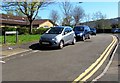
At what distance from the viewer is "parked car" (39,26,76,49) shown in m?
17.7

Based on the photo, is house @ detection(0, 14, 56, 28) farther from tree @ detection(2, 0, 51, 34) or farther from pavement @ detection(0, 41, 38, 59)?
pavement @ detection(0, 41, 38, 59)

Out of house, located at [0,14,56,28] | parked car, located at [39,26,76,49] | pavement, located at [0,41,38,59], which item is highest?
house, located at [0,14,56,28]

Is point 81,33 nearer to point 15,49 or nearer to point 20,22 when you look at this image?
point 15,49

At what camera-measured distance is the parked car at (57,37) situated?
58.0 feet

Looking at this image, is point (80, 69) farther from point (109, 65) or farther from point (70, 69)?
point (109, 65)

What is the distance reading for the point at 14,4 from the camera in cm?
4369

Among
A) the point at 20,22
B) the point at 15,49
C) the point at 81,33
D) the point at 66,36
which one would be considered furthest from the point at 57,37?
the point at 20,22

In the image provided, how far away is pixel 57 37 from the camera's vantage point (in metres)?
18.0

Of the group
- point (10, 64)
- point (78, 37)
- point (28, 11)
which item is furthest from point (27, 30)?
point (10, 64)

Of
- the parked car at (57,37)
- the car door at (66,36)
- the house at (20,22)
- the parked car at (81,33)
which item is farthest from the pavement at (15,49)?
the house at (20,22)

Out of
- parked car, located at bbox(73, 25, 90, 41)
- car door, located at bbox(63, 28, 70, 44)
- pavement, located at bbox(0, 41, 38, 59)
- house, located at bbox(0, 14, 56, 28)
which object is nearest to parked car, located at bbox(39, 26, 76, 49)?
car door, located at bbox(63, 28, 70, 44)

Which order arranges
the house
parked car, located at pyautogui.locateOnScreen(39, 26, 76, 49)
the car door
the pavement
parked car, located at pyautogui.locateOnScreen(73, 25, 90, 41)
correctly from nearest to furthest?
the pavement → parked car, located at pyautogui.locateOnScreen(39, 26, 76, 49) → the car door → parked car, located at pyautogui.locateOnScreen(73, 25, 90, 41) → the house

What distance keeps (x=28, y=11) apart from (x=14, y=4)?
3118mm

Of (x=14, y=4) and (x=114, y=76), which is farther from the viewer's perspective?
(x=14, y=4)
